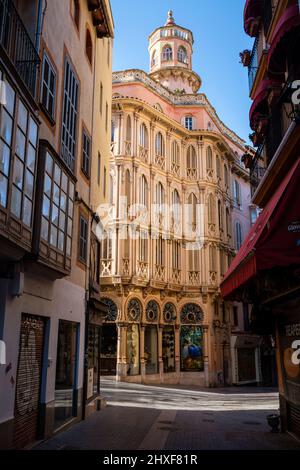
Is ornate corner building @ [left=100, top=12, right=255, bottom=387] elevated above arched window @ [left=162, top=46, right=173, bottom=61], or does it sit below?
below

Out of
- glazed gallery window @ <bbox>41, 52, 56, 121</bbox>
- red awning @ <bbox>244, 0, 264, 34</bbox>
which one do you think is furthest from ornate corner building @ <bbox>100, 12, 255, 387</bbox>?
glazed gallery window @ <bbox>41, 52, 56, 121</bbox>

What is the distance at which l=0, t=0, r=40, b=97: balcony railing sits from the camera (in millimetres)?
8906

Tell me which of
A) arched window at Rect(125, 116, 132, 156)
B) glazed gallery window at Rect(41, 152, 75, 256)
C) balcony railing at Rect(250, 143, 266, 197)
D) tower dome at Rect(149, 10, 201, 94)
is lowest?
glazed gallery window at Rect(41, 152, 75, 256)

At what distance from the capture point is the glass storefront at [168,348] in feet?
103

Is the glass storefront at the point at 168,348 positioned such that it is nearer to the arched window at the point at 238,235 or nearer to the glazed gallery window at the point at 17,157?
the arched window at the point at 238,235

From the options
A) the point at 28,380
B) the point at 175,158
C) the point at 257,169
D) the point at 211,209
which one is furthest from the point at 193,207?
the point at 28,380

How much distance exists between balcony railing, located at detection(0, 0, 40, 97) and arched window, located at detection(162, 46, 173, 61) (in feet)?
118

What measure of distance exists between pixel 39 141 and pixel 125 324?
67.7 ft

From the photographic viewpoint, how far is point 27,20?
35.0 ft

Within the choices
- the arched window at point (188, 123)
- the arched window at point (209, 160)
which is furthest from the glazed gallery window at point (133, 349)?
the arched window at point (188, 123)

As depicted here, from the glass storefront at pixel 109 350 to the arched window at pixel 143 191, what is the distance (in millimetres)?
8707

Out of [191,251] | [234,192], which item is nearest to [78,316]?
[191,251]

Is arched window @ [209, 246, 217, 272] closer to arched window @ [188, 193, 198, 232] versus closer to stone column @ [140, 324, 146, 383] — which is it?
arched window @ [188, 193, 198, 232]

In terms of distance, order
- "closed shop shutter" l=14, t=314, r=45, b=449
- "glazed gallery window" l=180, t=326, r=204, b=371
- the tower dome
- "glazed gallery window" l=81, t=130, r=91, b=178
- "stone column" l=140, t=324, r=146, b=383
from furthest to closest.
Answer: the tower dome
"glazed gallery window" l=180, t=326, r=204, b=371
"stone column" l=140, t=324, r=146, b=383
"glazed gallery window" l=81, t=130, r=91, b=178
"closed shop shutter" l=14, t=314, r=45, b=449
